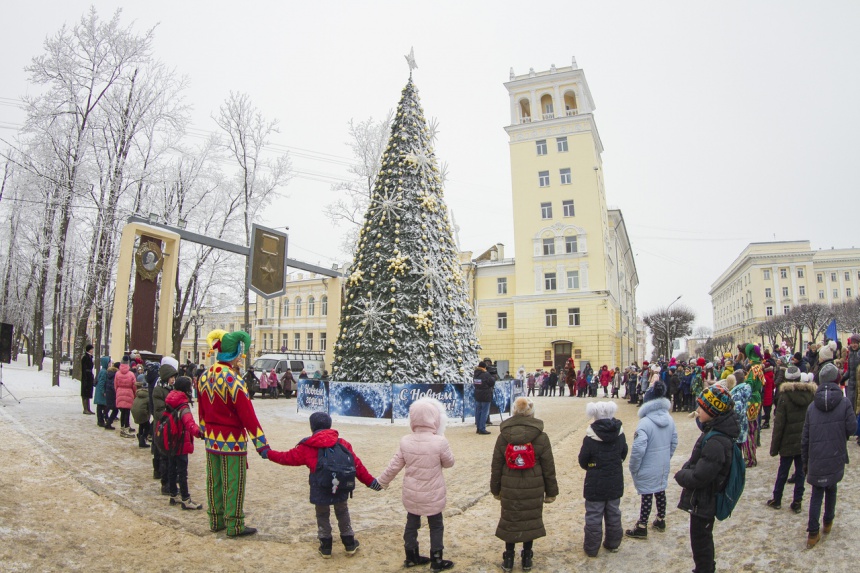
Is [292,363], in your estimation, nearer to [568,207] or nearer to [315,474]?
[568,207]

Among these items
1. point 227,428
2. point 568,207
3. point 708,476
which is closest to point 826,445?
point 708,476

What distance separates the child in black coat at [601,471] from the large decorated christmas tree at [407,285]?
418 inches

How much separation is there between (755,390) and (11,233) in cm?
4028

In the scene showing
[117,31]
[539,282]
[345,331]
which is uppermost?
[117,31]

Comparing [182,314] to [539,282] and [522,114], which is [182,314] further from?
[522,114]

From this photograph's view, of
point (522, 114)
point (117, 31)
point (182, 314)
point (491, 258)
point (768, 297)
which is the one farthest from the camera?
point (768, 297)

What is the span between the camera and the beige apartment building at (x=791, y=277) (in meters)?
84.9

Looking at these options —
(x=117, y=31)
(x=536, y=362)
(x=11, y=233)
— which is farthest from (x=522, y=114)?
(x=11, y=233)

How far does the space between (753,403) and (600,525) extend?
17.6 feet

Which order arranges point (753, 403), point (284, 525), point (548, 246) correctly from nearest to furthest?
1. point (284, 525)
2. point (753, 403)
3. point (548, 246)

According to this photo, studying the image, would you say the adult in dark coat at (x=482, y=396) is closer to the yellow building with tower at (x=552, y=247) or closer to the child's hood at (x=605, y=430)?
the child's hood at (x=605, y=430)

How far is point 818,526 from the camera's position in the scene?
5207mm

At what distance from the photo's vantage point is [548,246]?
42.5m

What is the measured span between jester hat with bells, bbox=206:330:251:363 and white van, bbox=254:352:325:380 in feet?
75.1
